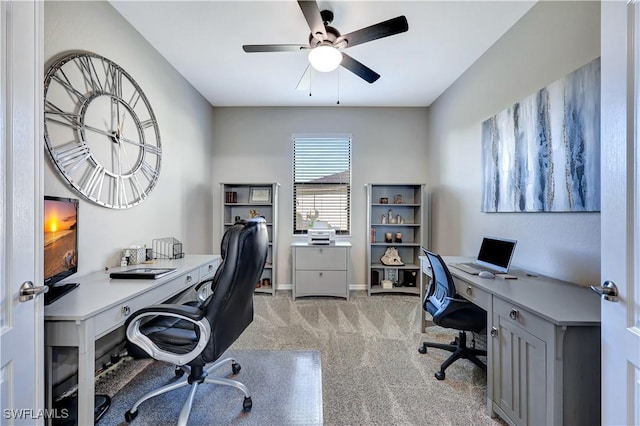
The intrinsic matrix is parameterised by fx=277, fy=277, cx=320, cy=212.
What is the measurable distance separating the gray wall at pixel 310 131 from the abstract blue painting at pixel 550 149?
5.35 feet

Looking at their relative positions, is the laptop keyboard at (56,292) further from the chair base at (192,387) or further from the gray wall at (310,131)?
the gray wall at (310,131)

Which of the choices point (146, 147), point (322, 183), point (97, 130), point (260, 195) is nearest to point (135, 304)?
point (97, 130)

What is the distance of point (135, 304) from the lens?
1464 millimetres

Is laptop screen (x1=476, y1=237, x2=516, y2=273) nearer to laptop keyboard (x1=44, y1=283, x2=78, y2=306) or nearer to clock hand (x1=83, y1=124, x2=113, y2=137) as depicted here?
laptop keyboard (x1=44, y1=283, x2=78, y2=306)

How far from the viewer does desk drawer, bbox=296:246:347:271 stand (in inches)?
145

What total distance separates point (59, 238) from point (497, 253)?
285cm

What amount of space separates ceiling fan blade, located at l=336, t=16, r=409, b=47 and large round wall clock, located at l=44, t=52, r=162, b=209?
173cm

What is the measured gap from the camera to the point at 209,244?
392cm

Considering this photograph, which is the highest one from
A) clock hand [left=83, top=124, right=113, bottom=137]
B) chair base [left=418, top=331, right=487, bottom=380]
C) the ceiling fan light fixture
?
the ceiling fan light fixture

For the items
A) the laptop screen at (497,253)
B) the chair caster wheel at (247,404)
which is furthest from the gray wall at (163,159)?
the laptop screen at (497,253)

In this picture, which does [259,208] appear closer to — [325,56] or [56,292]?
[325,56]

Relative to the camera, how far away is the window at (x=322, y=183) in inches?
165

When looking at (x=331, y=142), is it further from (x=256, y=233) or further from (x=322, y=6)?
(x=256, y=233)

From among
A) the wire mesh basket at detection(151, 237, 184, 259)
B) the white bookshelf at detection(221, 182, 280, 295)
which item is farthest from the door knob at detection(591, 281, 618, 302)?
the white bookshelf at detection(221, 182, 280, 295)
